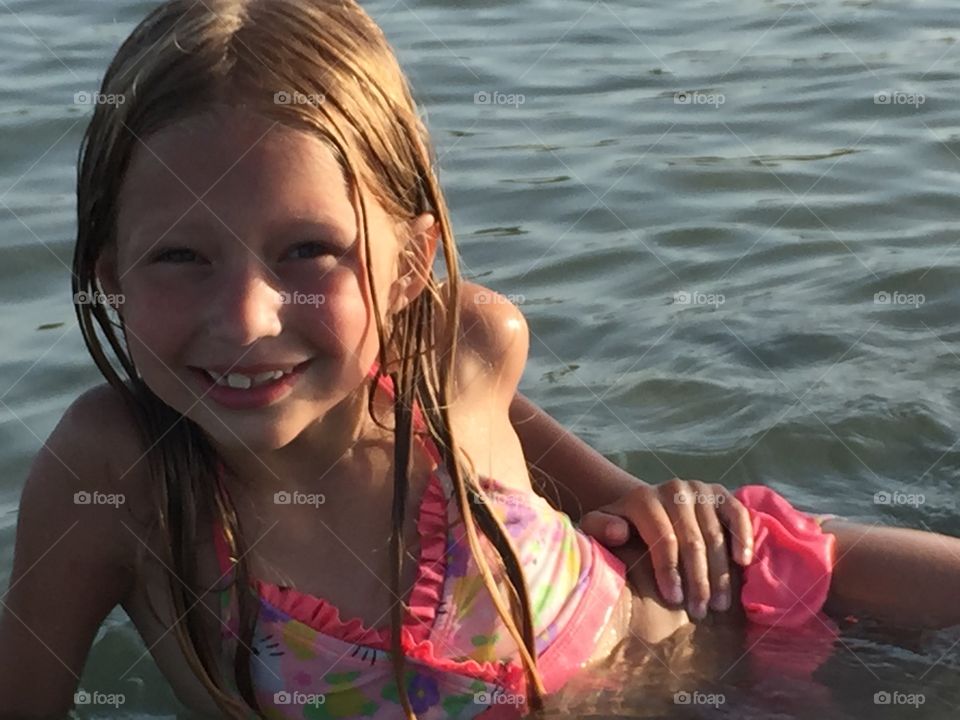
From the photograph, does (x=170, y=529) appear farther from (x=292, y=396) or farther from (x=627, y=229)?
(x=627, y=229)

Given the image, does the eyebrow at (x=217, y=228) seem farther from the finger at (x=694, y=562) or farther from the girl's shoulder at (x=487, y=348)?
the finger at (x=694, y=562)

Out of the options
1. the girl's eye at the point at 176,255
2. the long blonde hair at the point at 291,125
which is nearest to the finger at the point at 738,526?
the long blonde hair at the point at 291,125

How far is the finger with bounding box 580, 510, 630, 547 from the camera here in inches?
138

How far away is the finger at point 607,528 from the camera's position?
3510 mm

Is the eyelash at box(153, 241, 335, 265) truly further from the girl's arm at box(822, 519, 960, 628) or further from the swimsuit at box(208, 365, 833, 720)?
the girl's arm at box(822, 519, 960, 628)

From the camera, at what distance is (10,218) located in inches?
219

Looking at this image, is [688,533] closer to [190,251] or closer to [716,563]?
[716,563]

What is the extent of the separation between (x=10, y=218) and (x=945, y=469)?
2.98m

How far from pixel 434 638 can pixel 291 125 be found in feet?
3.14

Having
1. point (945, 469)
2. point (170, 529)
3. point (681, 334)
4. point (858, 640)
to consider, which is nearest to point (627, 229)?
point (681, 334)

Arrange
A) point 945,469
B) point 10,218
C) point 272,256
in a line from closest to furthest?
point 272,256
point 945,469
point 10,218

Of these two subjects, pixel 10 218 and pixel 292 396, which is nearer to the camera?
pixel 292 396

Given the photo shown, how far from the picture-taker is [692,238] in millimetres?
5719

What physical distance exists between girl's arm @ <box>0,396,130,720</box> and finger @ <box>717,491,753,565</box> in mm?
1194
